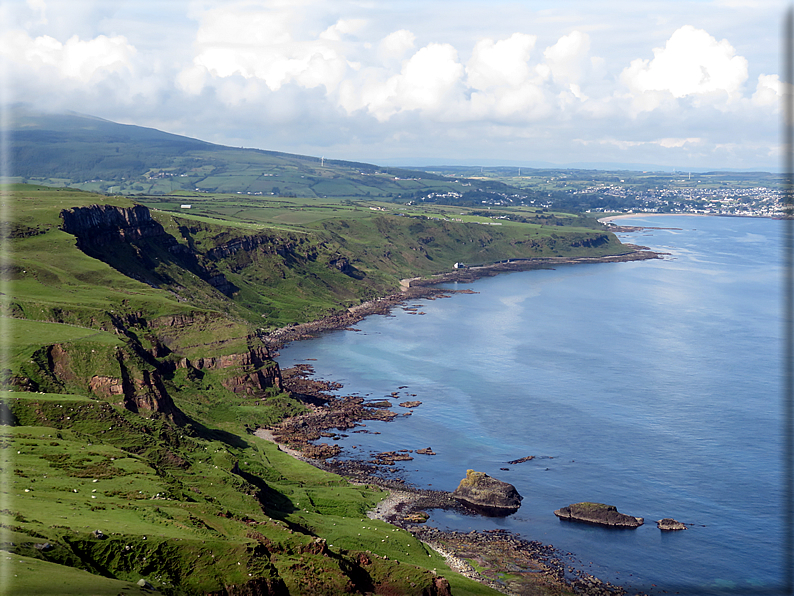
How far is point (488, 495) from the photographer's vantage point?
94188 millimetres

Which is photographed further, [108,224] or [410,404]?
[108,224]

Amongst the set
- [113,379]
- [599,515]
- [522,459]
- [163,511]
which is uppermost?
[113,379]

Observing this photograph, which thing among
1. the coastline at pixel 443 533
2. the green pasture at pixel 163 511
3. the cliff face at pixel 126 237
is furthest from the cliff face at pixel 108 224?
the green pasture at pixel 163 511

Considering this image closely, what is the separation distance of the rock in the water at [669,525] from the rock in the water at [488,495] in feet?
56.1

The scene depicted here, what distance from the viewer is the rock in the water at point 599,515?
88438 mm

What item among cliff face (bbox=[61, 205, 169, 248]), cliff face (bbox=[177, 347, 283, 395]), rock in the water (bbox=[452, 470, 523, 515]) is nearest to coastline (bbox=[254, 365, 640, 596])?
rock in the water (bbox=[452, 470, 523, 515])

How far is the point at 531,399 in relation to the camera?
137750 mm

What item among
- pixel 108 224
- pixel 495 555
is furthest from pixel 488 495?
pixel 108 224

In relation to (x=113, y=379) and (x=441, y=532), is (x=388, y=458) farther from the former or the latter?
(x=113, y=379)

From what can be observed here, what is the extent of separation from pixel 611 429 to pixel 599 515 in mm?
34278

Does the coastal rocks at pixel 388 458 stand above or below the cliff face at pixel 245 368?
below

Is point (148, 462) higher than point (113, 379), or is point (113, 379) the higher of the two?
point (113, 379)

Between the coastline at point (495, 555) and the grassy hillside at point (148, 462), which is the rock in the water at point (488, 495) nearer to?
the coastline at point (495, 555)

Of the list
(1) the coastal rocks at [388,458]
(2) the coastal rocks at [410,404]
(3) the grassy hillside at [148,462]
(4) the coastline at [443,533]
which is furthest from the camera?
(2) the coastal rocks at [410,404]
